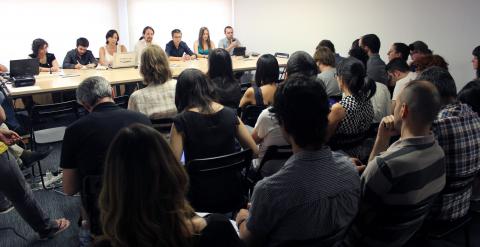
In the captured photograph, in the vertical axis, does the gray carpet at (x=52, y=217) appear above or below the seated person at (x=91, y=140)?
below

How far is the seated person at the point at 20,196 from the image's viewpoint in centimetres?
232

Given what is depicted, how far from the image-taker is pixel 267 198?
1.25 meters

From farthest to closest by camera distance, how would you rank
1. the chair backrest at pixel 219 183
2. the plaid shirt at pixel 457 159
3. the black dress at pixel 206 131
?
the black dress at pixel 206 131
the chair backrest at pixel 219 183
the plaid shirt at pixel 457 159

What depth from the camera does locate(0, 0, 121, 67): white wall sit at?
20.8ft

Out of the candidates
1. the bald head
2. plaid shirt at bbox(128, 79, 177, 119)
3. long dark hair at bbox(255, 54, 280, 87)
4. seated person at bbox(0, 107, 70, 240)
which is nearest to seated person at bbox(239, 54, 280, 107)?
long dark hair at bbox(255, 54, 280, 87)

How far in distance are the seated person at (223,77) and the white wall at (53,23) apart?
4.78m

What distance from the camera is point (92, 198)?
1.94m

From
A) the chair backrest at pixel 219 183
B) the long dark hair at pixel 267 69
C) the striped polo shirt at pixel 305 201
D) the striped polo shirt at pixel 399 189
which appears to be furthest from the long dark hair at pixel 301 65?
the striped polo shirt at pixel 305 201

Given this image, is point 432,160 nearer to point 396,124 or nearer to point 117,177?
point 396,124

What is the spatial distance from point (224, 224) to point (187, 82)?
1.31m

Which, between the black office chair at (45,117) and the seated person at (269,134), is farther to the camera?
the black office chair at (45,117)

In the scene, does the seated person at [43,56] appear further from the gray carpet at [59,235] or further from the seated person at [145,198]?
Answer: the seated person at [145,198]

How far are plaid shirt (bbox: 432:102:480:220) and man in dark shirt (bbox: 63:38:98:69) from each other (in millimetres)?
4901

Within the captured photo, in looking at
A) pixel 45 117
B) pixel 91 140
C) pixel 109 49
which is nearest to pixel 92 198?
pixel 91 140
